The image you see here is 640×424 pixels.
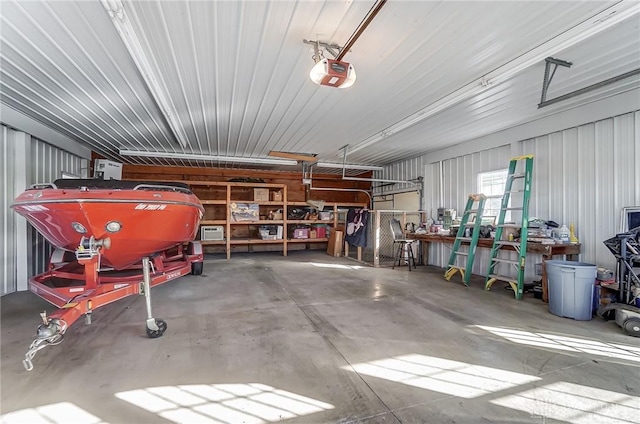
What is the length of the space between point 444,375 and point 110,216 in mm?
3232

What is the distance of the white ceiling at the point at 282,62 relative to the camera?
226cm

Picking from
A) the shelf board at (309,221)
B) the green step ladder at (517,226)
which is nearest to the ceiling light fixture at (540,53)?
the green step ladder at (517,226)

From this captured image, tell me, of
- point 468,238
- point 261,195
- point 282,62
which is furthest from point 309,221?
point 282,62

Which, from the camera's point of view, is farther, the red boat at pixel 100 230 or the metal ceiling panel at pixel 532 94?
the metal ceiling panel at pixel 532 94

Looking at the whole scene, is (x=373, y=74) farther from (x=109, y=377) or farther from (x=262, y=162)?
(x=262, y=162)

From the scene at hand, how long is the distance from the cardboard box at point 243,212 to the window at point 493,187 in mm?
6040

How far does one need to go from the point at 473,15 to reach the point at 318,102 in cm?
221

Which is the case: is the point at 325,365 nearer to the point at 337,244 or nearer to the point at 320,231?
the point at 337,244

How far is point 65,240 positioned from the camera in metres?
2.90

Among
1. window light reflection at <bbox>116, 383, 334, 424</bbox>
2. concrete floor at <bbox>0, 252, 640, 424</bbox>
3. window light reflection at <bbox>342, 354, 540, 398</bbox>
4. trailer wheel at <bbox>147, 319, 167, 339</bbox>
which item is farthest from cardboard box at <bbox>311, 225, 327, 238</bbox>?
window light reflection at <bbox>116, 383, 334, 424</bbox>

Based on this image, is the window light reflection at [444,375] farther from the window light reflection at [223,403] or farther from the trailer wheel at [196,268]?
the trailer wheel at [196,268]

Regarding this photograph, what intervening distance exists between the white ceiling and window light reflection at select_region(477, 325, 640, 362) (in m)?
2.81

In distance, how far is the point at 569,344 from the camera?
2.60 meters

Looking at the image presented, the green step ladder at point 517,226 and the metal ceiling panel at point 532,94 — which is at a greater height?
the metal ceiling panel at point 532,94
